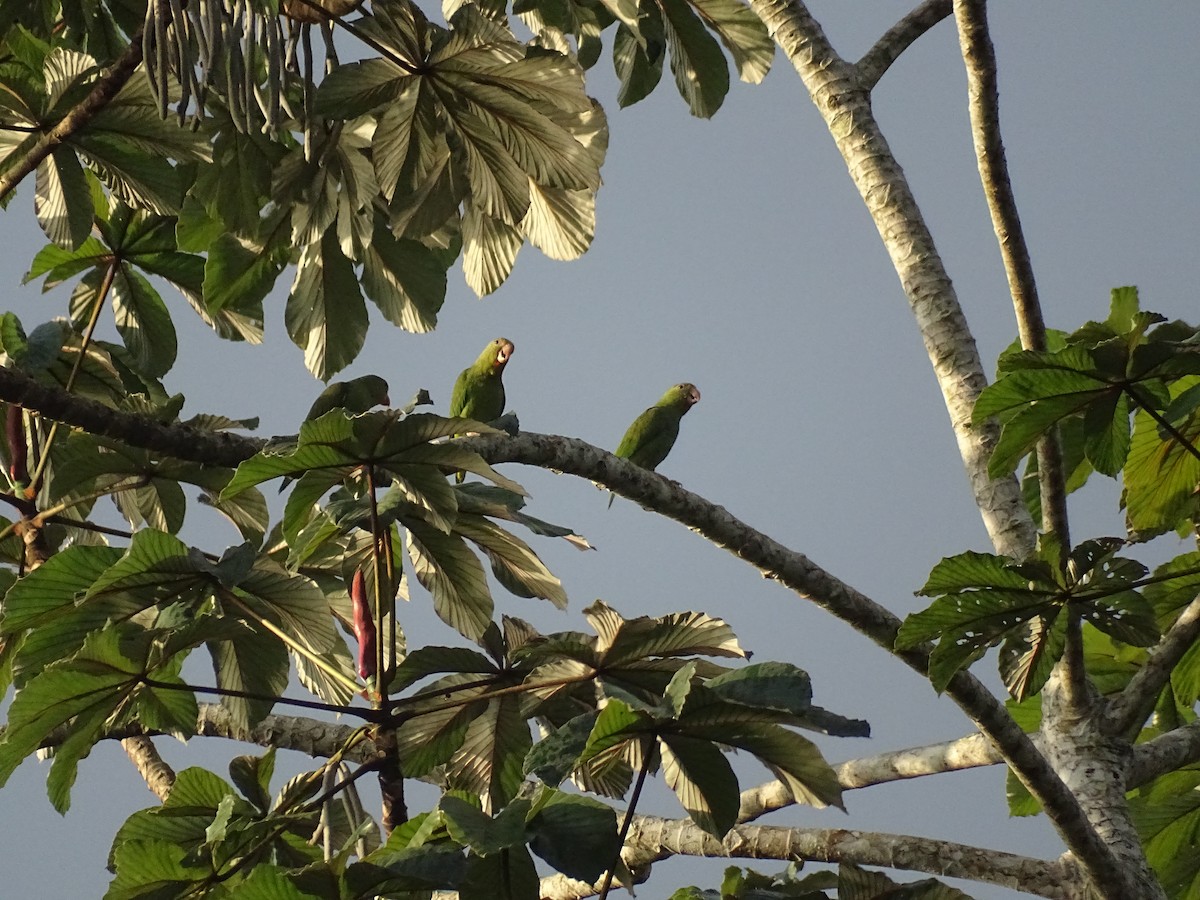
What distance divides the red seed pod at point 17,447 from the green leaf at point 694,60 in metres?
1.13

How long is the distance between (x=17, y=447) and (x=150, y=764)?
1.72 feet

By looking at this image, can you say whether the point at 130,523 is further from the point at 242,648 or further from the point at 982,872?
the point at 982,872

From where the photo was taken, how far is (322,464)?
1.26 m

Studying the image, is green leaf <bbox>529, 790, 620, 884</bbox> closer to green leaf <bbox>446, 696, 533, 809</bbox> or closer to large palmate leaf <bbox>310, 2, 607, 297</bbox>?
green leaf <bbox>446, 696, 533, 809</bbox>

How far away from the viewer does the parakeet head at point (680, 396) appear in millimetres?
4020

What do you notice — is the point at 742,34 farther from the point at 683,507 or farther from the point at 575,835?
the point at 575,835

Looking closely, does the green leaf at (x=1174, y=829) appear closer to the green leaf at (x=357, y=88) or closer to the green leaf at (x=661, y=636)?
the green leaf at (x=661, y=636)

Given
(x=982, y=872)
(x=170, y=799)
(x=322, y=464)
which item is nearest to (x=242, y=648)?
(x=170, y=799)

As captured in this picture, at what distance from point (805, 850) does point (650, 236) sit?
40.6 metres

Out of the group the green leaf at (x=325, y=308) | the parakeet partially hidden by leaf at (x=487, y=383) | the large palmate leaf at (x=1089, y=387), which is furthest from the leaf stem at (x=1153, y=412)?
the parakeet partially hidden by leaf at (x=487, y=383)

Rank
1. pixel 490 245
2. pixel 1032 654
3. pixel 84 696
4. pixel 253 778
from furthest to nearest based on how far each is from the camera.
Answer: pixel 490 245, pixel 1032 654, pixel 253 778, pixel 84 696

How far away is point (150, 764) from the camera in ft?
6.15

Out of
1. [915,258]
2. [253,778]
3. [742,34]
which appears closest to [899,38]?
[742,34]

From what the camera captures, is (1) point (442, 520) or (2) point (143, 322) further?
(2) point (143, 322)
